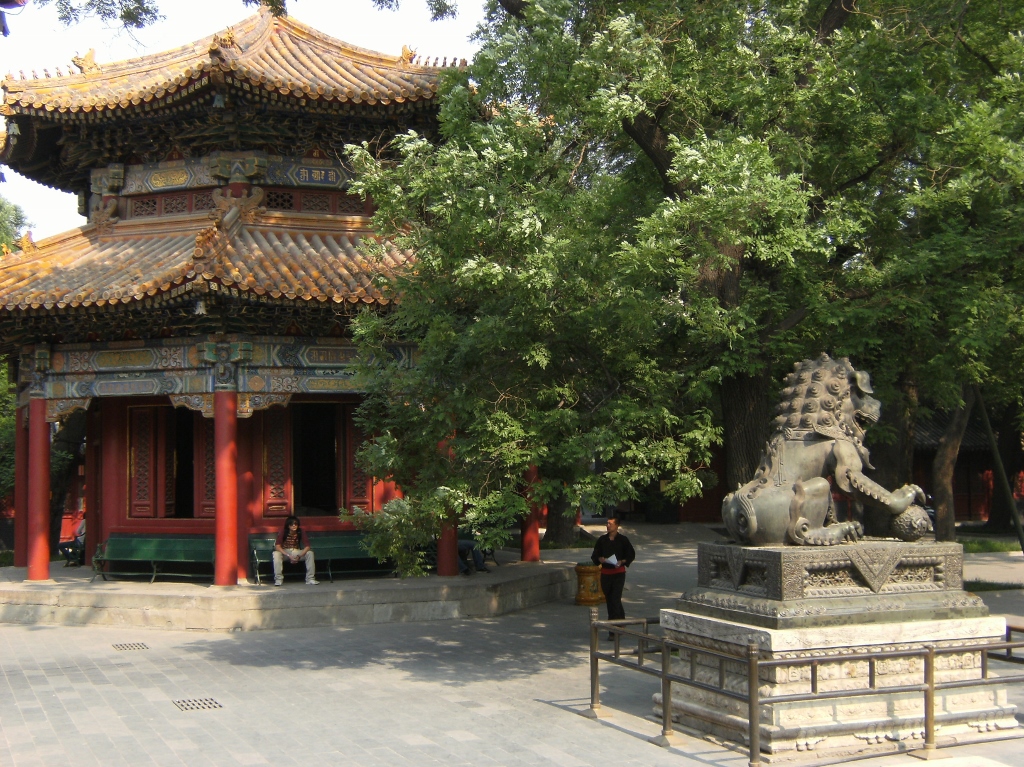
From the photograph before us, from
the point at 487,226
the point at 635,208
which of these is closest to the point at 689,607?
the point at 487,226

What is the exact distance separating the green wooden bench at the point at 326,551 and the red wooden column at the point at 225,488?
1.50 ft

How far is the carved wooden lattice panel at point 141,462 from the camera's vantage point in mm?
14641

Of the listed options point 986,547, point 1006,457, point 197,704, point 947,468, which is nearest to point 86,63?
point 197,704

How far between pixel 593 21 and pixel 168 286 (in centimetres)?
576

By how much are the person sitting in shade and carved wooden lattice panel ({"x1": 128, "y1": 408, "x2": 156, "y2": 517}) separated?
93.5 inches

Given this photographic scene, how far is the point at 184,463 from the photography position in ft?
49.4

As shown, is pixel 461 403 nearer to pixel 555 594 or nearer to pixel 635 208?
pixel 635 208

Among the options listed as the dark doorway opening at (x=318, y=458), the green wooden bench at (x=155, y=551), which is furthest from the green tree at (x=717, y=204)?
the green wooden bench at (x=155, y=551)

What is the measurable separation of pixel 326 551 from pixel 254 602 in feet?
5.38

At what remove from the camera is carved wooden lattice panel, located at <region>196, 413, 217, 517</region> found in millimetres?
14211

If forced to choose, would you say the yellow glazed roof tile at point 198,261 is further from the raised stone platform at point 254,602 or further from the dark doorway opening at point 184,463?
the raised stone platform at point 254,602

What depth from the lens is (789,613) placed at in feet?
21.8

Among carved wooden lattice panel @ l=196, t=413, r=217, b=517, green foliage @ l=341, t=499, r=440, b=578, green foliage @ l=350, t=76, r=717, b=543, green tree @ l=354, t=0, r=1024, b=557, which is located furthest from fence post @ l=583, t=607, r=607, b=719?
carved wooden lattice panel @ l=196, t=413, r=217, b=517

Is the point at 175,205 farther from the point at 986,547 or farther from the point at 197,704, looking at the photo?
the point at 986,547
